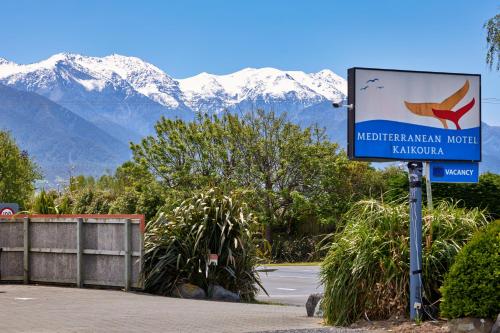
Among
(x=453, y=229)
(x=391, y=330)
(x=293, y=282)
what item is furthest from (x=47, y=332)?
(x=293, y=282)

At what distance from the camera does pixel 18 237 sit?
69.2 feet

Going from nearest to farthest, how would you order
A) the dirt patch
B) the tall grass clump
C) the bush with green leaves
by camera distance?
the dirt patch < the tall grass clump < the bush with green leaves

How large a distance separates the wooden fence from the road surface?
11.4 ft

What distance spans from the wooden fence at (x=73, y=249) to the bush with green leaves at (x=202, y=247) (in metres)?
0.43

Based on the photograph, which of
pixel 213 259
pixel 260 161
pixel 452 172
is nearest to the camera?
pixel 452 172

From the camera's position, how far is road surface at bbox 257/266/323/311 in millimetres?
21094

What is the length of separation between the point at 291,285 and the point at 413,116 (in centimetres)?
1295

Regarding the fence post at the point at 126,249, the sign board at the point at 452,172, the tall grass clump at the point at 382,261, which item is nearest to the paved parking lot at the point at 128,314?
the fence post at the point at 126,249

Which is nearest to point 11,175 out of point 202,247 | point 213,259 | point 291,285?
point 291,285

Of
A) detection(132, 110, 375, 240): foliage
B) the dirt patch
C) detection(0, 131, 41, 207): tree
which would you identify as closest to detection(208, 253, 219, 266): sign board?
the dirt patch

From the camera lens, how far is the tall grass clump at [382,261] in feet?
42.2

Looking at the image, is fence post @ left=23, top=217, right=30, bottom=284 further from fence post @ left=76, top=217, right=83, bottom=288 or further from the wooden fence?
fence post @ left=76, top=217, right=83, bottom=288

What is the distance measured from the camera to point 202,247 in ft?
61.3

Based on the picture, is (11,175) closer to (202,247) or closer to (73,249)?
(73,249)
